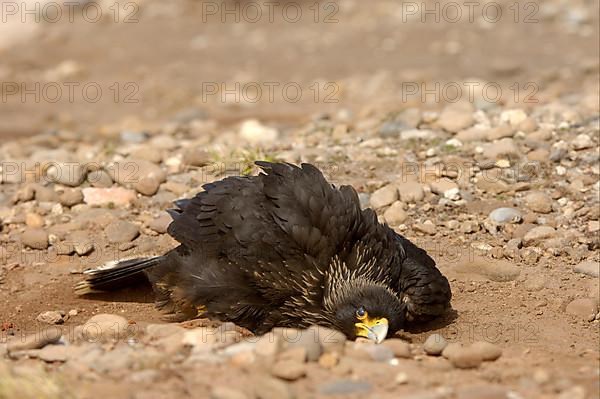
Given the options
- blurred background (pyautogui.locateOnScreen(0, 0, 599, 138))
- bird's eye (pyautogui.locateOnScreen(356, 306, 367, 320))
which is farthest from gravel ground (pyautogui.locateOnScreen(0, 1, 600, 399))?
blurred background (pyautogui.locateOnScreen(0, 0, 599, 138))

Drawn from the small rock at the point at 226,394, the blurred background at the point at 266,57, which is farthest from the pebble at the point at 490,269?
the blurred background at the point at 266,57

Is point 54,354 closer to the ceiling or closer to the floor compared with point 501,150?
closer to the floor

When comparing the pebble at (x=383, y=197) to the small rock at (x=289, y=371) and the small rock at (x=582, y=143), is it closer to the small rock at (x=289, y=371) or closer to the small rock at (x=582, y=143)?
the small rock at (x=582, y=143)

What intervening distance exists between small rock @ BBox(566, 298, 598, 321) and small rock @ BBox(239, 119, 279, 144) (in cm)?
392

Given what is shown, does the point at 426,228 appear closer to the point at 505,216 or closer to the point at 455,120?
the point at 505,216

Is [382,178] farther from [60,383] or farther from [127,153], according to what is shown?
[60,383]

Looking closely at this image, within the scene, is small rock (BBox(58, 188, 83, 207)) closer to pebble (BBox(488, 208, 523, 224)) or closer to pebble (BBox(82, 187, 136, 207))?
pebble (BBox(82, 187, 136, 207))

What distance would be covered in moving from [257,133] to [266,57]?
17.0 feet

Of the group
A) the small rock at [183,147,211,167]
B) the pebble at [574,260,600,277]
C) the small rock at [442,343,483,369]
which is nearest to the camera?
the small rock at [442,343,483,369]

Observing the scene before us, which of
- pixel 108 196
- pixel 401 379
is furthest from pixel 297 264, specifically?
pixel 108 196

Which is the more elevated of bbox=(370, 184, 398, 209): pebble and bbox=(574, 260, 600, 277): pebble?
bbox=(370, 184, 398, 209): pebble

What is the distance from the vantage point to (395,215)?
23.6 ft

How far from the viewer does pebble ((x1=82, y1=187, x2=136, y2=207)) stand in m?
7.79

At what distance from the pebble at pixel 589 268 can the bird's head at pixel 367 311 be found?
64.7 inches
